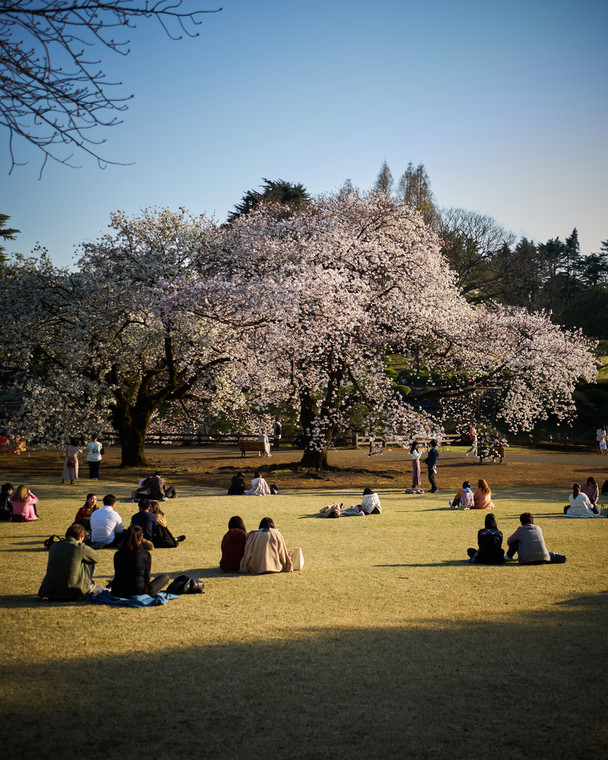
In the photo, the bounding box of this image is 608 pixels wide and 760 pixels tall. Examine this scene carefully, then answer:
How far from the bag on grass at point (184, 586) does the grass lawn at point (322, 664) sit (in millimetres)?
264

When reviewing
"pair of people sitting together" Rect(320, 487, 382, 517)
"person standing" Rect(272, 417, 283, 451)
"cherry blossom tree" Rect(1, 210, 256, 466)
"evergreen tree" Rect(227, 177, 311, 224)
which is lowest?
"pair of people sitting together" Rect(320, 487, 382, 517)

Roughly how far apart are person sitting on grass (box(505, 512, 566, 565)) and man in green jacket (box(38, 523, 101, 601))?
8567 mm

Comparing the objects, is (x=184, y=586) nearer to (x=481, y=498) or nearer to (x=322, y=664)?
(x=322, y=664)

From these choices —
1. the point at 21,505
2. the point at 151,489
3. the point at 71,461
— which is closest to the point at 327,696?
the point at 21,505

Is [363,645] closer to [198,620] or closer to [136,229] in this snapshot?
[198,620]

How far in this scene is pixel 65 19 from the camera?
→ 249 inches

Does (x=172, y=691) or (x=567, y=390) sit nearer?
(x=172, y=691)

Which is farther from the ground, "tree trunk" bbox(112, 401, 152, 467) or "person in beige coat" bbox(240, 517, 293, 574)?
"tree trunk" bbox(112, 401, 152, 467)

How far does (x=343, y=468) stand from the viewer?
35.1 m

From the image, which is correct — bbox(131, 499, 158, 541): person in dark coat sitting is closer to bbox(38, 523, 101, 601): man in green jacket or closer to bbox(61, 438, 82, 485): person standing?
bbox(38, 523, 101, 601): man in green jacket

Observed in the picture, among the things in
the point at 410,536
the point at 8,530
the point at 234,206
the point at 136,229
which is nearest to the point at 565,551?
the point at 410,536

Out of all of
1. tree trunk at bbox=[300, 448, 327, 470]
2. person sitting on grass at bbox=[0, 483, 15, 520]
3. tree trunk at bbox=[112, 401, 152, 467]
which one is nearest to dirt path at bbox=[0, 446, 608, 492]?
tree trunk at bbox=[300, 448, 327, 470]

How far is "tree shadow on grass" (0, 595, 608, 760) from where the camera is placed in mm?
5848

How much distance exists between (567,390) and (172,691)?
3162cm
